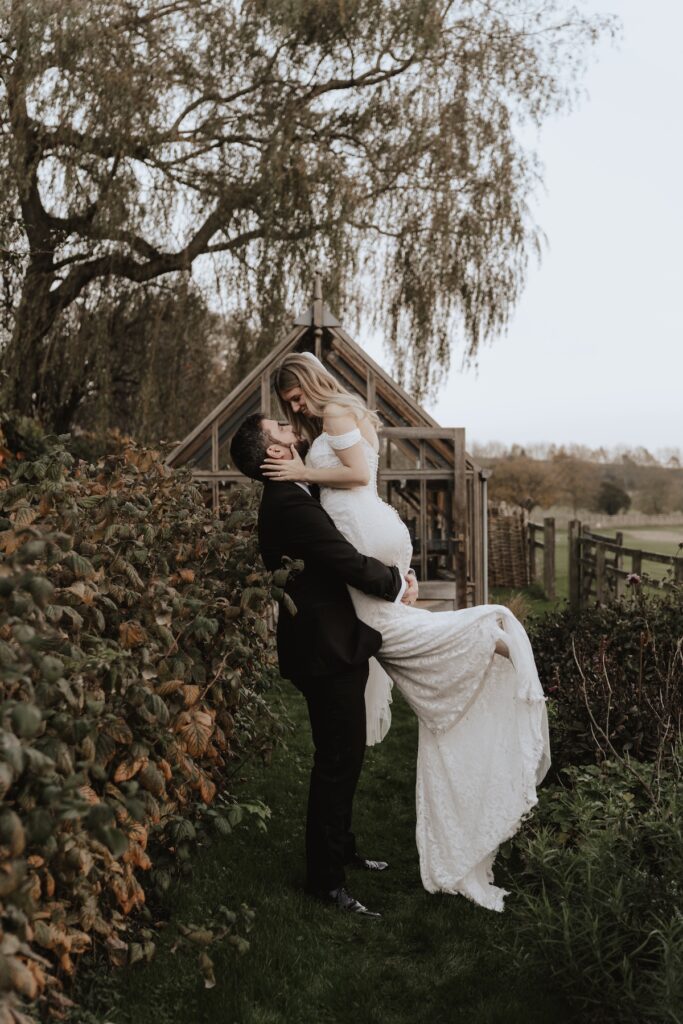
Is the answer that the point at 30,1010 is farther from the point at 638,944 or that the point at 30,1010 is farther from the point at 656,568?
the point at 656,568

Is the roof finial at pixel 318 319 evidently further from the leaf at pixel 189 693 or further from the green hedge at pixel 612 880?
the leaf at pixel 189 693

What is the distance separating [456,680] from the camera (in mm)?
4289

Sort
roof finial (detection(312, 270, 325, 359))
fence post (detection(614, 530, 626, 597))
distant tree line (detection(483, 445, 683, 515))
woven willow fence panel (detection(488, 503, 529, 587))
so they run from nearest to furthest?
roof finial (detection(312, 270, 325, 359)) → fence post (detection(614, 530, 626, 597)) → woven willow fence panel (detection(488, 503, 529, 587)) → distant tree line (detection(483, 445, 683, 515))

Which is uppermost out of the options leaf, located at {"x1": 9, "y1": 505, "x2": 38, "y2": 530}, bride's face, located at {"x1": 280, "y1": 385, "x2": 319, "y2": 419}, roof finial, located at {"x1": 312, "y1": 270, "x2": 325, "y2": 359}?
roof finial, located at {"x1": 312, "y1": 270, "x2": 325, "y2": 359}

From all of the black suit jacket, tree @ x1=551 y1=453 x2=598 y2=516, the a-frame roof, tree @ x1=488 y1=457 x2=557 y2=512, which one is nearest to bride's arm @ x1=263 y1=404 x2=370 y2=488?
the black suit jacket

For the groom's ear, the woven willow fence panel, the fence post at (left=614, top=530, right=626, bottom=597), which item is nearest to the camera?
the groom's ear

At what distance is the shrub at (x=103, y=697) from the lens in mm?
2100

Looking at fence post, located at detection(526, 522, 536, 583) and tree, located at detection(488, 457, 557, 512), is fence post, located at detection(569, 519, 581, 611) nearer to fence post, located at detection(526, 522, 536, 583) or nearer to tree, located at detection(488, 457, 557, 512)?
fence post, located at detection(526, 522, 536, 583)

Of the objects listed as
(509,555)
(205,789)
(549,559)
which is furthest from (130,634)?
(509,555)

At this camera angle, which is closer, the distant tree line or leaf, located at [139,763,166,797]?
leaf, located at [139,763,166,797]

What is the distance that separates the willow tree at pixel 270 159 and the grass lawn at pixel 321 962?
10008mm

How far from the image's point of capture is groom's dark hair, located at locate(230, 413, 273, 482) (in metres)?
4.15

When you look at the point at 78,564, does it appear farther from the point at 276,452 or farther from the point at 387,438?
the point at 387,438

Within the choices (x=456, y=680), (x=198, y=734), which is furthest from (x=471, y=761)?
(x=198, y=734)
